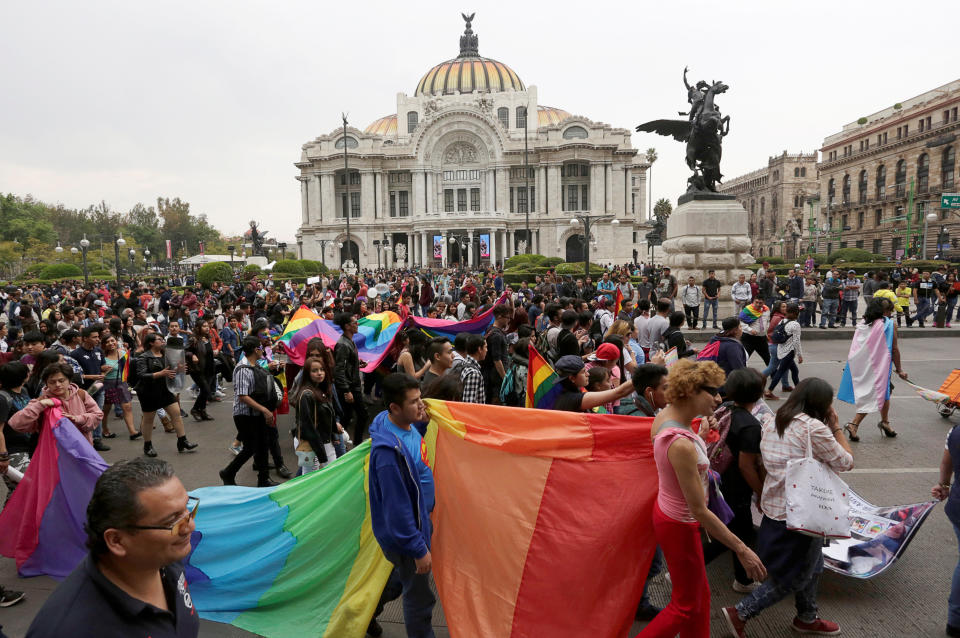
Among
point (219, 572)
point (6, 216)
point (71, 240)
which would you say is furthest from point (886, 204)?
point (71, 240)

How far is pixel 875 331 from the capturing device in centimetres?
695

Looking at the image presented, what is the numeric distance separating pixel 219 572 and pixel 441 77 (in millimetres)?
80319

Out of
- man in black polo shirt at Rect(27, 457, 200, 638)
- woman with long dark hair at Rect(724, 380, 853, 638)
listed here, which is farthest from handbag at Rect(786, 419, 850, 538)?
man in black polo shirt at Rect(27, 457, 200, 638)

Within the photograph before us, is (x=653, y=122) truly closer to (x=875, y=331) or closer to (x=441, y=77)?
(x=875, y=331)

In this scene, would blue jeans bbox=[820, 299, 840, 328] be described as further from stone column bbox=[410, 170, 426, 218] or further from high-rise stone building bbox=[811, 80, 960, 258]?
stone column bbox=[410, 170, 426, 218]

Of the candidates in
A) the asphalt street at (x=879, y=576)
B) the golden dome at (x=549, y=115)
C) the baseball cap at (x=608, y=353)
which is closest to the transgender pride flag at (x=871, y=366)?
the asphalt street at (x=879, y=576)

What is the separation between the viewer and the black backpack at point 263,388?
19.6ft

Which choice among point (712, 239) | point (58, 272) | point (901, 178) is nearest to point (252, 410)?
point (712, 239)

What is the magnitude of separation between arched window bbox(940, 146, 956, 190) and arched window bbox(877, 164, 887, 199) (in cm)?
708

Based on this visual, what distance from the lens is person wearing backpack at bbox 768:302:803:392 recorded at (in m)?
8.42

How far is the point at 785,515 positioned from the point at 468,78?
79.1m

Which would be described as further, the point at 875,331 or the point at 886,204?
the point at 886,204

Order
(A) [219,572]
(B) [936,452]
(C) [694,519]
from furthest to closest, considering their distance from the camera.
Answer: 1. (B) [936,452]
2. (A) [219,572]
3. (C) [694,519]

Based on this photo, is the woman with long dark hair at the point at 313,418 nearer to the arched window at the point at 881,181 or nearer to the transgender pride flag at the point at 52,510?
the transgender pride flag at the point at 52,510
